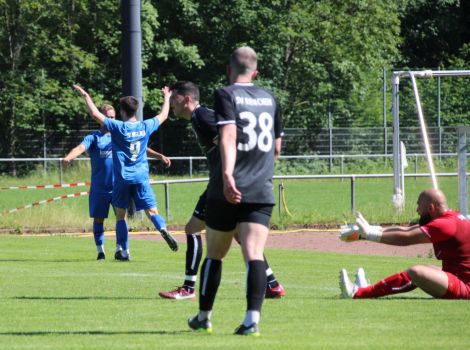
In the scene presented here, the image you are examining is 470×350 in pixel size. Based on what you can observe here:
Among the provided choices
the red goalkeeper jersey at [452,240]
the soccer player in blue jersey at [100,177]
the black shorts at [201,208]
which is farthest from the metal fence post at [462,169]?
the black shorts at [201,208]

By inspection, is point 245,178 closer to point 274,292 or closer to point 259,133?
point 259,133

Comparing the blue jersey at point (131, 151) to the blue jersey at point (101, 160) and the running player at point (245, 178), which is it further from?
the running player at point (245, 178)

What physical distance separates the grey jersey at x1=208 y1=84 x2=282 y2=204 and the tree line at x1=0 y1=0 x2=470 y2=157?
34551 mm

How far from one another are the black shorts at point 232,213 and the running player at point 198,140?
1.74 metres

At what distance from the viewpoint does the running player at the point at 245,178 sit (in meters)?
8.08

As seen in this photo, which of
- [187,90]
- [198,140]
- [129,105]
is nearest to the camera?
[198,140]

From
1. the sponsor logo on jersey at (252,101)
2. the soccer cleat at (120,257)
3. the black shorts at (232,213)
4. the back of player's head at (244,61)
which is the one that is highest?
the back of player's head at (244,61)

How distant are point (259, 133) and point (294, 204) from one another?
21.5 metres

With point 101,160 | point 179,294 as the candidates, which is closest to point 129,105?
point 101,160

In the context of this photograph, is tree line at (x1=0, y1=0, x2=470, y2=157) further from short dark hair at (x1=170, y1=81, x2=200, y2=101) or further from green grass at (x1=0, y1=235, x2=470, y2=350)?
short dark hair at (x1=170, y1=81, x2=200, y2=101)

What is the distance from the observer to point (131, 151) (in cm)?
1498

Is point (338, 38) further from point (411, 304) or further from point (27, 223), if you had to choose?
point (411, 304)

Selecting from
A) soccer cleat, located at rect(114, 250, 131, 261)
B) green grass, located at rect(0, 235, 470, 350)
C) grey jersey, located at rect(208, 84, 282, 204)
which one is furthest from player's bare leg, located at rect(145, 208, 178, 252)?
grey jersey, located at rect(208, 84, 282, 204)

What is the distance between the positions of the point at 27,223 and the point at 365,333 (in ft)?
47.3
